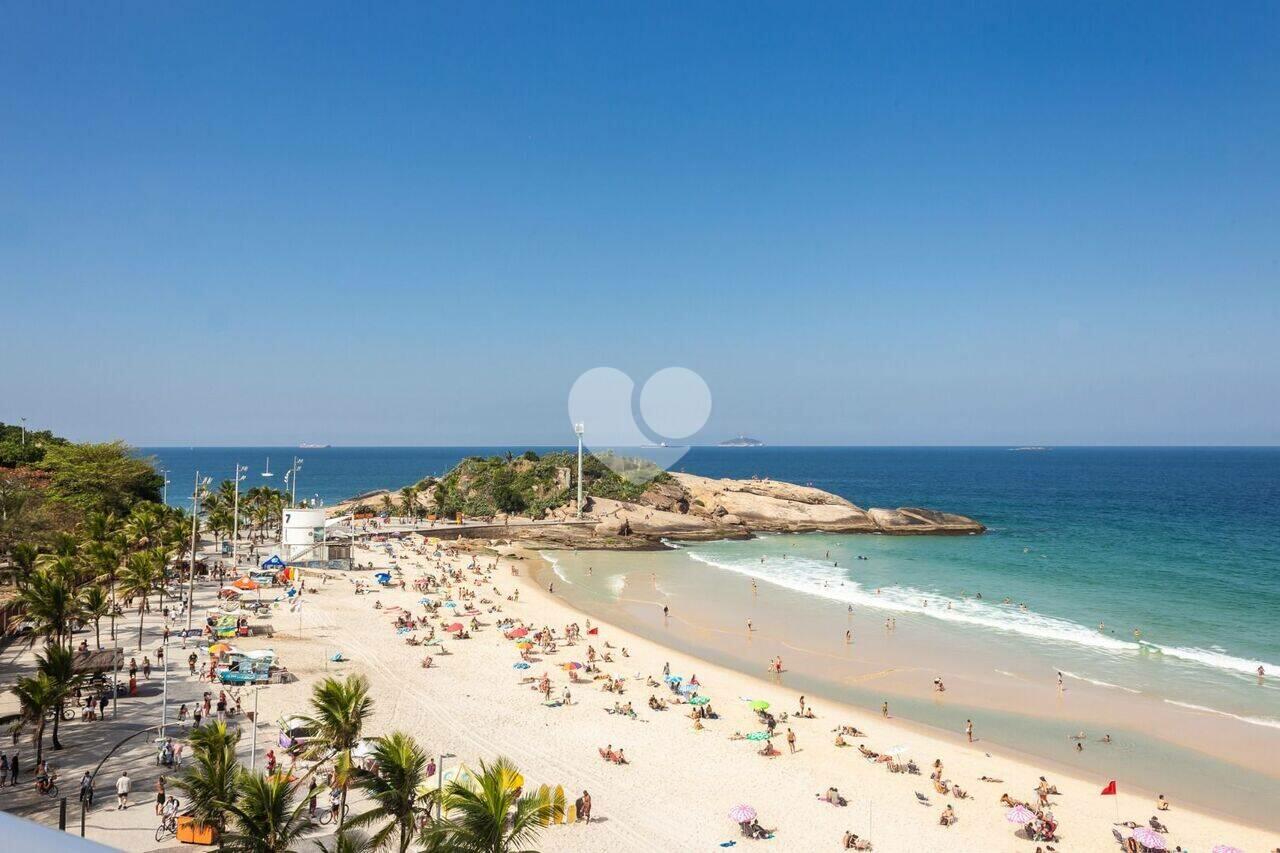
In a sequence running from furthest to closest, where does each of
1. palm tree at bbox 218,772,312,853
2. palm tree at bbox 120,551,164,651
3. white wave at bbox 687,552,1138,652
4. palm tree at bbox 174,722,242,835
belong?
white wave at bbox 687,552,1138,652
palm tree at bbox 120,551,164,651
palm tree at bbox 174,722,242,835
palm tree at bbox 218,772,312,853

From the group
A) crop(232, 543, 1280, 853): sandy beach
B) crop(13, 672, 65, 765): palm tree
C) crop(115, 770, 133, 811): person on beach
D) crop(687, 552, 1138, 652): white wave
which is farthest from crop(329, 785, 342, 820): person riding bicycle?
crop(687, 552, 1138, 652): white wave

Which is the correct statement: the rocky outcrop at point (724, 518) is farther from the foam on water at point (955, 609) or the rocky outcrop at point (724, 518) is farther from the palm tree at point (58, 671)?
the palm tree at point (58, 671)

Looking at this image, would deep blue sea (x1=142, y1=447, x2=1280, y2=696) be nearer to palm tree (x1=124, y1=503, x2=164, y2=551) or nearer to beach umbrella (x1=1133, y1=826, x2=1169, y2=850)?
beach umbrella (x1=1133, y1=826, x2=1169, y2=850)

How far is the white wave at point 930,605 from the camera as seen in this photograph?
38.6 meters

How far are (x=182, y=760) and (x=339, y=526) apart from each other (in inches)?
2039

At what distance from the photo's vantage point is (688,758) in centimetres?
2358

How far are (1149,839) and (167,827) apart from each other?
23.6 m

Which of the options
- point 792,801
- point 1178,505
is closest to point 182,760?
point 792,801

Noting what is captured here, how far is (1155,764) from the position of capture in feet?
77.8

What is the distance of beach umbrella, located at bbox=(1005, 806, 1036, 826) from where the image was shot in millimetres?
19156

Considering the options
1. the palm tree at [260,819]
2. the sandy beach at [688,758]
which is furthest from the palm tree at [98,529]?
the palm tree at [260,819]

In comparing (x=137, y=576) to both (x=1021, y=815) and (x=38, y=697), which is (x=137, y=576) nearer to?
(x=38, y=697)

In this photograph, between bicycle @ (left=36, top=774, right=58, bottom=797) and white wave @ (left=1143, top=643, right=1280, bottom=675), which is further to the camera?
white wave @ (left=1143, top=643, right=1280, bottom=675)

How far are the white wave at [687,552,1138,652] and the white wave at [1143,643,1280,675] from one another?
57.1 inches
